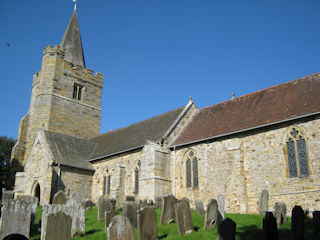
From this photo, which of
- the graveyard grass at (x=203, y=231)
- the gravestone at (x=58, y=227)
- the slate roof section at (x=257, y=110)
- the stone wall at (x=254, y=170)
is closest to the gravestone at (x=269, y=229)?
the graveyard grass at (x=203, y=231)

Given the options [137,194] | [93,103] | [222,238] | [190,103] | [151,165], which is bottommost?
[222,238]

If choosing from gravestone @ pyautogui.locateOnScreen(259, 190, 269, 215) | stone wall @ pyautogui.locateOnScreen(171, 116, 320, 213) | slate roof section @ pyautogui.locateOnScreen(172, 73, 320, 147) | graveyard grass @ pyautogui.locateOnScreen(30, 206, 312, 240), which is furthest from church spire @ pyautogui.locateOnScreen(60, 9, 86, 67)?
gravestone @ pyautogui.locateOnScreen(259, 190, 269, 215)

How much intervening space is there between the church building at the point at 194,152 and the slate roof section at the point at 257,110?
2.7 inches

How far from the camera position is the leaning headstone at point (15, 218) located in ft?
32.3

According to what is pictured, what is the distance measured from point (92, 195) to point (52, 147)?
4.68 meters

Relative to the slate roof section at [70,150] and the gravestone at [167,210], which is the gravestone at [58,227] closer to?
the gravestone at [167,210]

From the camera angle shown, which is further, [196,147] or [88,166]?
[88,166]

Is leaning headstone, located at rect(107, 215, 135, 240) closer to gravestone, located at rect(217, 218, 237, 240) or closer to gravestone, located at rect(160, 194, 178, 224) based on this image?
gravestone, located at rect(217, 218, 237, 240)

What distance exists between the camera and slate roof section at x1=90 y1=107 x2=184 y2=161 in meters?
22.6

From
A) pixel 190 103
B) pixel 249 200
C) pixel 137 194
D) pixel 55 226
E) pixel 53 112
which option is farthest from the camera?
pixel 53 112

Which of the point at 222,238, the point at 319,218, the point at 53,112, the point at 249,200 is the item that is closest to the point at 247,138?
the point at 249,200

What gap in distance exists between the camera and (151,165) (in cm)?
1973

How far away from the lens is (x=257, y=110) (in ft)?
62.7

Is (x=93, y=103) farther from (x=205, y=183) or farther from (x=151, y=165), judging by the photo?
(x=205, y=183)
